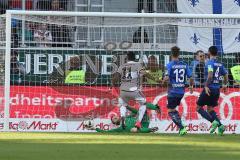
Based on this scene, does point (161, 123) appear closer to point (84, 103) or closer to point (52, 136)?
point (84, 103)

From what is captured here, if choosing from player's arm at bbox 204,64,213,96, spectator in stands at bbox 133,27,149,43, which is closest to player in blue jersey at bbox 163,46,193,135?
player's arm at bbox 204,64,213,96

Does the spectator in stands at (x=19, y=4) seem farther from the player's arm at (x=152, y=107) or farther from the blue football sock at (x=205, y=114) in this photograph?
the blue football sock at (x=205, y=114)

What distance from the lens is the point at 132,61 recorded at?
1966cm

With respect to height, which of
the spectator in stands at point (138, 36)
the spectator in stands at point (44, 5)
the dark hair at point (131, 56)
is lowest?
the dark hair at point (131, 56)

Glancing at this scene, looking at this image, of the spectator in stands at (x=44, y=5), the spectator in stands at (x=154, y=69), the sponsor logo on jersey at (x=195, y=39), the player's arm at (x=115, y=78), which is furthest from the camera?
the spectator in stands at (x=44, y=5)

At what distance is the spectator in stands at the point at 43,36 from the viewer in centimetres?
2158

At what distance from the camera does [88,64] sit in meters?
21.3

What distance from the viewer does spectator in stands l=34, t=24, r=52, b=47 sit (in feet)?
70.8

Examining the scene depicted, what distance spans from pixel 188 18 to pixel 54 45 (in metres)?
3.58

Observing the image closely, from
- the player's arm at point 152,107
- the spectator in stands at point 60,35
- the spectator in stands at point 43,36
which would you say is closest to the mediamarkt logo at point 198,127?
the player's arm at point 152,107

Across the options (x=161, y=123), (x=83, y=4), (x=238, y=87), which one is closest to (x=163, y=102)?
(x=161, y=123)

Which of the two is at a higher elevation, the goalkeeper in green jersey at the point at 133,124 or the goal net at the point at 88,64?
the goal net at the point at 88,64

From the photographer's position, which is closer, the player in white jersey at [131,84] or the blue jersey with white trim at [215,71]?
the blue jersey with white trim at [215,71]

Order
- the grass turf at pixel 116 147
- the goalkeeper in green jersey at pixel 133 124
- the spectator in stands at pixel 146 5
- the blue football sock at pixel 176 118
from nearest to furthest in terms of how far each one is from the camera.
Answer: the grass turf at pixel 116 147
the blue football sock at pixel 176 118
the goalkeeper in green jersey at pixel 133 124
the spectator in stands at pixel 146 5
